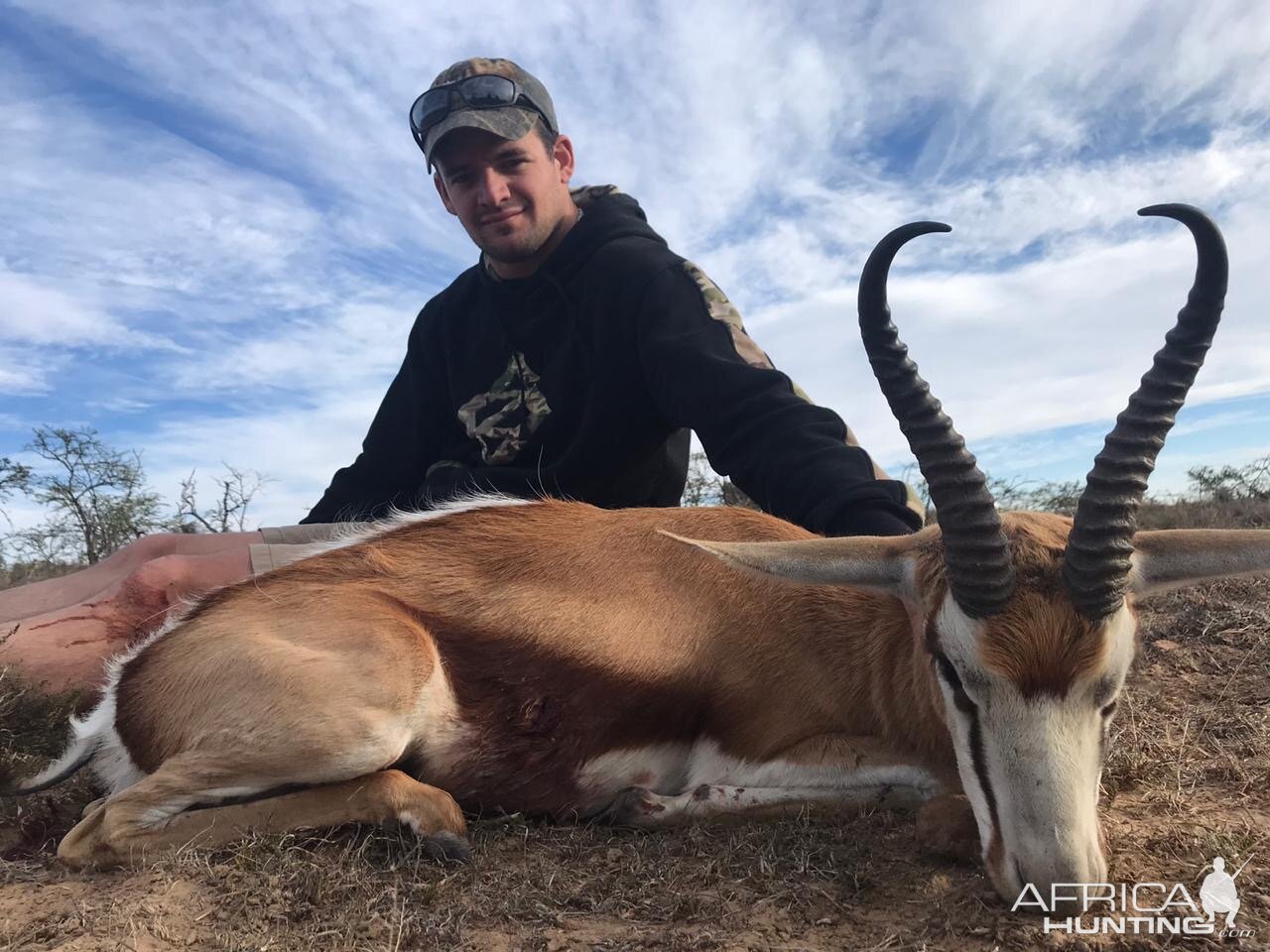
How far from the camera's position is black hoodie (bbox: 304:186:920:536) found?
180 inches

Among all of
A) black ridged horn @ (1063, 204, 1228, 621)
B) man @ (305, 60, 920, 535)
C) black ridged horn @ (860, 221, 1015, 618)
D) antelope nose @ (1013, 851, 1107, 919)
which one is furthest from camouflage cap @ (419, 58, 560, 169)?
antelope nose @ (1013, 851, 1107, 919)

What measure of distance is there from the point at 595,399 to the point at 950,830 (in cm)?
340

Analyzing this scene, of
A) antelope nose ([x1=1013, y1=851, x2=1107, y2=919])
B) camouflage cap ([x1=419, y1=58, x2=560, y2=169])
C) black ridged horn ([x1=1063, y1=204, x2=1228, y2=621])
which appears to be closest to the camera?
antelope nose ([x1=1013, y1=851, x2=1107, y2=919])

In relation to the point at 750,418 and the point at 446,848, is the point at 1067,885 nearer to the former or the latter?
the point at 446,848

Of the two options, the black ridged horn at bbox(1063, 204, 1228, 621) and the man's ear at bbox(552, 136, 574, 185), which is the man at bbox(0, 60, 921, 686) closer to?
the man's ear at bbox(552, 136, 574, 185)

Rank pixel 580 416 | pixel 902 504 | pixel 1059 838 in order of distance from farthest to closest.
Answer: pixel 580 416 → pixel 902 504 → pixel 1059 838

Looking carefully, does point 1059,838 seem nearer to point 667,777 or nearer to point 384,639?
point 667,777

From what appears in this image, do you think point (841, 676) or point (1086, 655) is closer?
point (1086, 655)

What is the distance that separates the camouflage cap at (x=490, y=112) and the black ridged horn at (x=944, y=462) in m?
3.64

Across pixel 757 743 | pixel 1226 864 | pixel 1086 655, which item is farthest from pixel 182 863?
pixel 1226 864

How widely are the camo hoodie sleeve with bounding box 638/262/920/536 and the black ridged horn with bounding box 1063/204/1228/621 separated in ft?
3.77

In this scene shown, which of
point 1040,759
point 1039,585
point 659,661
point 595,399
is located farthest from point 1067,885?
point 595,399

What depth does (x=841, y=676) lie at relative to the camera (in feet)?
11.6

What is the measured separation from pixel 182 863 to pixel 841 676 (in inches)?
92.8
